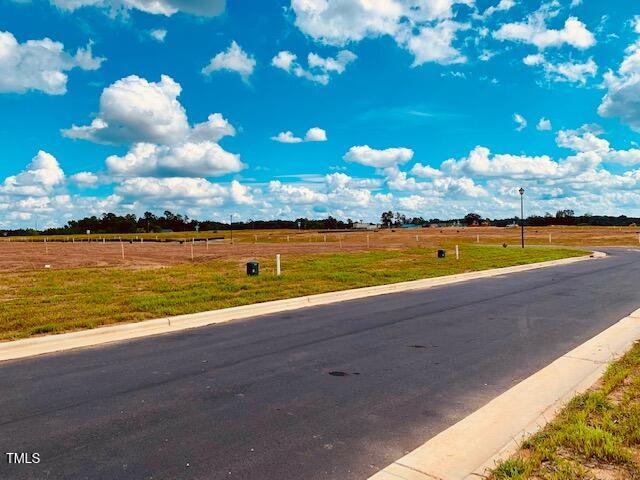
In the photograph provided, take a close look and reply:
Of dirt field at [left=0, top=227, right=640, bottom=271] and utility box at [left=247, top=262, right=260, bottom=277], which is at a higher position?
utility box at [left=247, top=262, right=260, bottom=277]

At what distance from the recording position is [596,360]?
6.41 m

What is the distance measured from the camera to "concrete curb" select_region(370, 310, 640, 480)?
11.9 feet

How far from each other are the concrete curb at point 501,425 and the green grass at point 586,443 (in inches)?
6.1

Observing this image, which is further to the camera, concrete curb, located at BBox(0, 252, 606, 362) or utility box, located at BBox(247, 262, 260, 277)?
utility box, located at BBox(247, 262, 260, 277)

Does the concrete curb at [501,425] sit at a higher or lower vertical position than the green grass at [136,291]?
lower

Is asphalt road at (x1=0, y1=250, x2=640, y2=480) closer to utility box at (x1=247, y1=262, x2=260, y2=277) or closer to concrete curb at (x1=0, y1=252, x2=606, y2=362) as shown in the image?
concrete curb at (x1=0, y1=252, x2=606, y2=362)

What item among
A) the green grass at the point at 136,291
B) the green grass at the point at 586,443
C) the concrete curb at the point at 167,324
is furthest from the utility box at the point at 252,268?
the green grass at the point at 586,443

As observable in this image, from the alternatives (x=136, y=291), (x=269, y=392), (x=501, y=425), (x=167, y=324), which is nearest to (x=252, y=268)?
(x=136, y=291)

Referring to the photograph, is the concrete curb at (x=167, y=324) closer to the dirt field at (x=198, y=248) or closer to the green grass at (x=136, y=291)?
the green grass at (x=136, y=291)

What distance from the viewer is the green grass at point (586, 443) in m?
3.37

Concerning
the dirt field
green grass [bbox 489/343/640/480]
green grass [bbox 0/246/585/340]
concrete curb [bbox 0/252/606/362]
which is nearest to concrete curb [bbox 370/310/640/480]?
green grass [bbox 489/343/640/480]

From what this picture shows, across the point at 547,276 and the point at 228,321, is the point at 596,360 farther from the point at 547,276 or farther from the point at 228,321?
the point at 547,276

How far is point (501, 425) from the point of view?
440 centimetres

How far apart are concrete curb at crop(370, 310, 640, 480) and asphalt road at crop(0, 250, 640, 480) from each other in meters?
0.19
